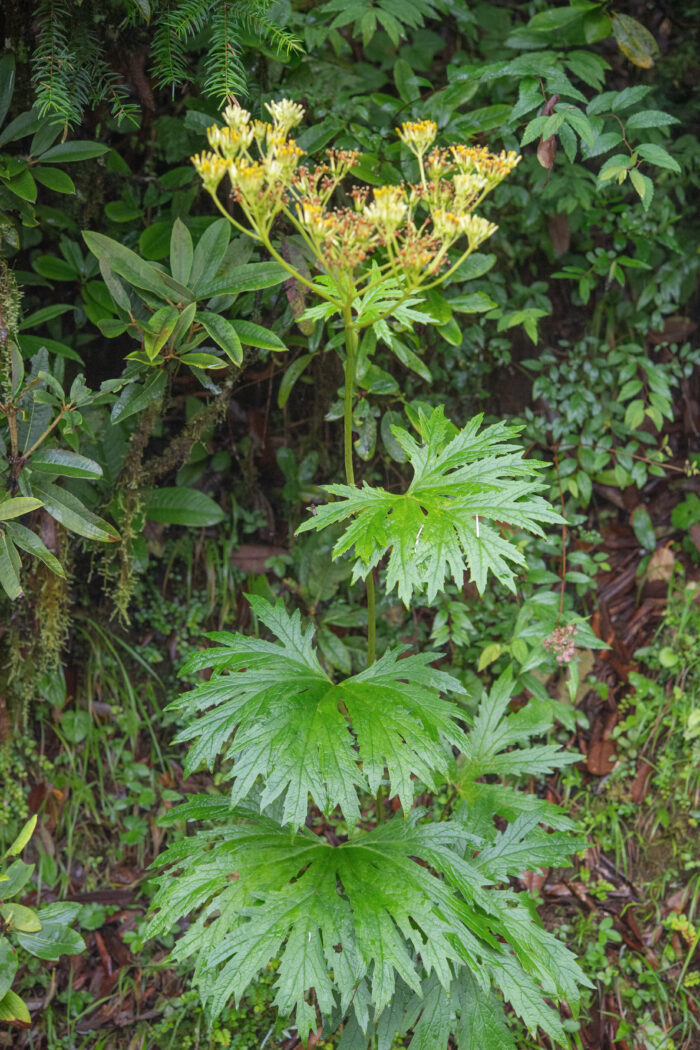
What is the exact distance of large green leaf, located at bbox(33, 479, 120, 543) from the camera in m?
2.06

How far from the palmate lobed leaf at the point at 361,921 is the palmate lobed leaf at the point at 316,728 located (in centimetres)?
17

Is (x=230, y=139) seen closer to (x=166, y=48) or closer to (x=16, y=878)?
(x=166, y=48)

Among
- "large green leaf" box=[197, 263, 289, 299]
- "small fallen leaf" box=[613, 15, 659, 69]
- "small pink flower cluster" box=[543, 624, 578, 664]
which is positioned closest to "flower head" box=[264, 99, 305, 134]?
"large green leaf" box=[197, 263, 289, 299]

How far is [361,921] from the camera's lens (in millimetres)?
1514

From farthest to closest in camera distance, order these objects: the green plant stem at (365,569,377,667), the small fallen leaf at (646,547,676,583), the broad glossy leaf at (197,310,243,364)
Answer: the small fallen leaf at (646,547,676,583) < the broad glossy leaf at (197,310,243,364) < the green plant stem at (365,569,377,667)

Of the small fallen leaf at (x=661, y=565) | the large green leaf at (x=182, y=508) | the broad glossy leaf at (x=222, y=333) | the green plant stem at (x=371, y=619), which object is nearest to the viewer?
the green plant stem at (x=371, y=619)

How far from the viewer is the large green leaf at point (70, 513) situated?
6.75ft

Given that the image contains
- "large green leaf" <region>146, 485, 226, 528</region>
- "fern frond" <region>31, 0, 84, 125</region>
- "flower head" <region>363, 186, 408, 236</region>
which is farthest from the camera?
"large green leaf" <region>146, 485, 226, 528</region>

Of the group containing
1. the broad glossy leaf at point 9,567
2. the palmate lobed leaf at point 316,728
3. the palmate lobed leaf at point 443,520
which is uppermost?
the palmate lobed leaf at point 443,520

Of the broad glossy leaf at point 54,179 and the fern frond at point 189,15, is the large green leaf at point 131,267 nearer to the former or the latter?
the broad glossy leaf at point 54,179

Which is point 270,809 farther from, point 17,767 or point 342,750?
point 17,767

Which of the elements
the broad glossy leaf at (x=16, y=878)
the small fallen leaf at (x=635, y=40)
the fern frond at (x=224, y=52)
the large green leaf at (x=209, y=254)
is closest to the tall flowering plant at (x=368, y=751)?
the fern frond at (x=224, y=52)

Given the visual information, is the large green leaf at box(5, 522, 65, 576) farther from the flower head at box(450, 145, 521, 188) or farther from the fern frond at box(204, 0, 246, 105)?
the flower head at box(450, 145, 521, 188)

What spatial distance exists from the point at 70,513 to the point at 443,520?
103cm
